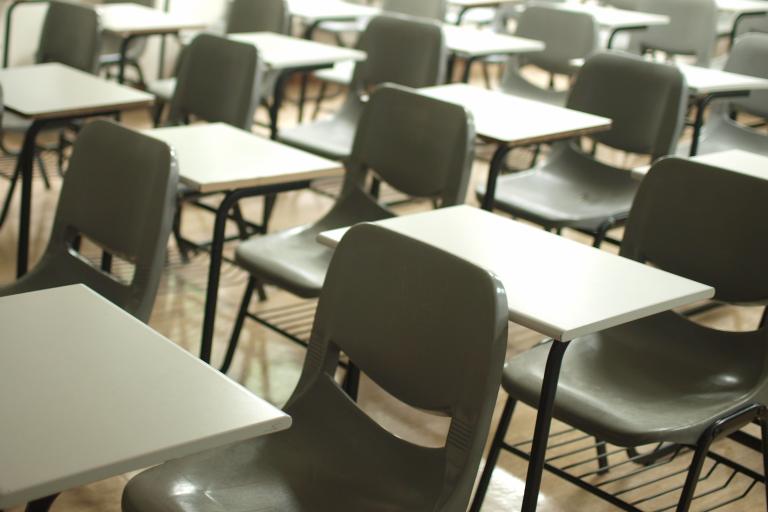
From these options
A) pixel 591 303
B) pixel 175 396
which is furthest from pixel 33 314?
pixel 591 303

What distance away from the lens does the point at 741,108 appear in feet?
14.9

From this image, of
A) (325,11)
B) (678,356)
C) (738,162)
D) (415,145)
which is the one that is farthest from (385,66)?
(678,356)

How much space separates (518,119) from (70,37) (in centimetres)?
206

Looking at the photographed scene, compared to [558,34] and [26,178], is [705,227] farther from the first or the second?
[558,34]

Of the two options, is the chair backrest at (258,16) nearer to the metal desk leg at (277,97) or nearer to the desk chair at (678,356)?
the metal desk leg at (277,97)

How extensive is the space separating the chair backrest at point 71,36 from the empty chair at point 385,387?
279 cm

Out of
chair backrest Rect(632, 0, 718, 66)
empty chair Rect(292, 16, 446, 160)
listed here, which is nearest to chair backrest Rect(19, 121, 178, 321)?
empty chair Rect(292, 16, 446, 160)

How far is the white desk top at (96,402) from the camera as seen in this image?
131 centimetres

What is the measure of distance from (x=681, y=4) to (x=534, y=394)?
158 inches

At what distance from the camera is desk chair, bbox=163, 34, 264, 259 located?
145 inches

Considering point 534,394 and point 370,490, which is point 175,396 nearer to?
point 370,490

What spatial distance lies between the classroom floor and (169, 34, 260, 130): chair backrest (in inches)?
24.9

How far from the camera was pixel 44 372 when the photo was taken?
1557 millimetres

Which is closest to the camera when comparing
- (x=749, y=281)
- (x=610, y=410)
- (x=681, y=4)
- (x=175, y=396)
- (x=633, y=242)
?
(x=175, y=396)
